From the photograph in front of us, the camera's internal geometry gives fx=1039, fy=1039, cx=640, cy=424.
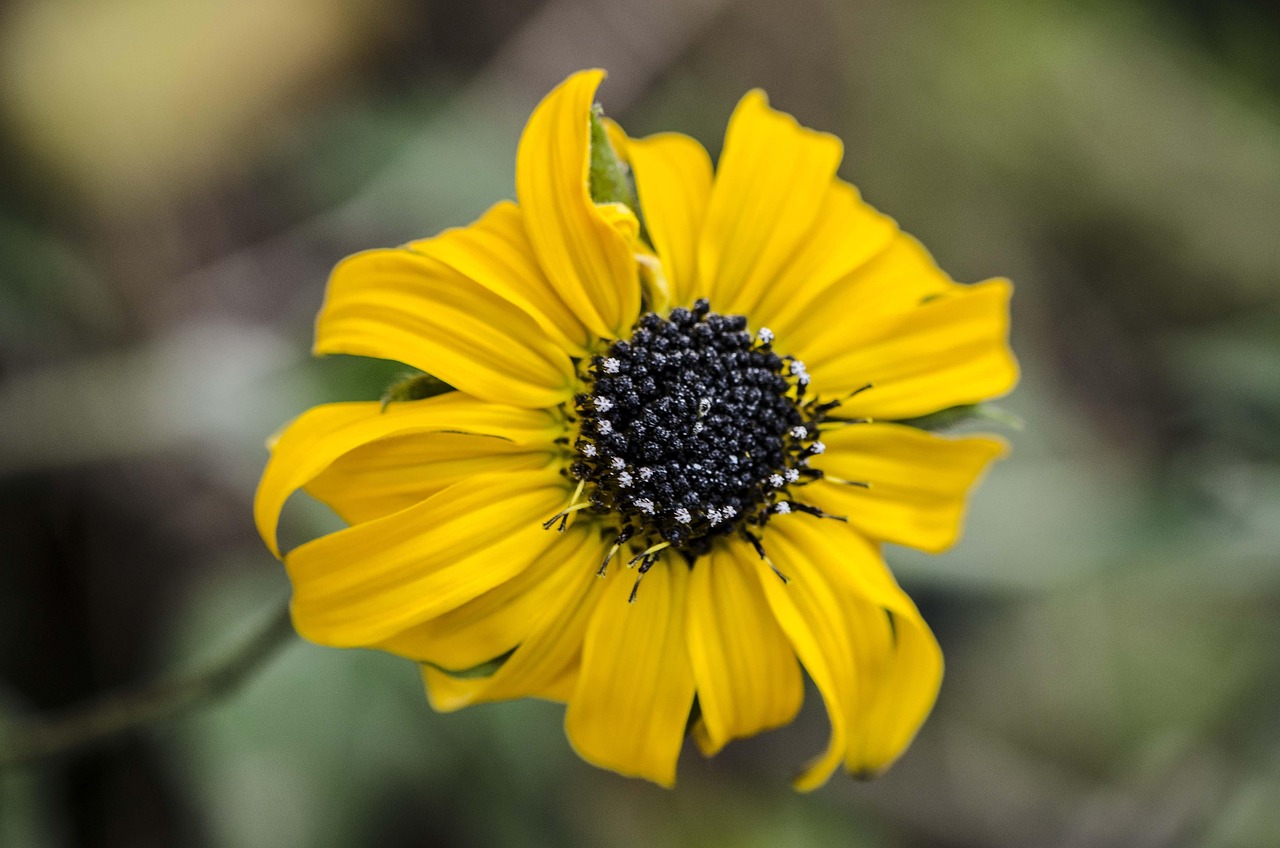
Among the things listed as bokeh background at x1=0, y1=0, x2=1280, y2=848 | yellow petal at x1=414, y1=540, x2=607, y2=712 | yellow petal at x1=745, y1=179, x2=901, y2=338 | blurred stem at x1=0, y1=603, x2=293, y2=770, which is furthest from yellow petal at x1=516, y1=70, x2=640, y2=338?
bokeh background at x1=0, y1=0, x2=1280, y2=848

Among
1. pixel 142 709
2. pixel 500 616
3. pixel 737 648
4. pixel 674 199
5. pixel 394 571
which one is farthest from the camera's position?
pixel 142 709

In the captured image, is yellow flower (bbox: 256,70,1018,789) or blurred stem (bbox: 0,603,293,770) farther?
blurred stem (bbox: 0,603,293,770)

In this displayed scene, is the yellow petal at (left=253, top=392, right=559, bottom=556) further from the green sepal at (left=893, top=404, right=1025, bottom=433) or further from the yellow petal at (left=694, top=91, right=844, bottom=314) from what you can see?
the green sepal at (left=893, top=404, right=1025, bottom=433)

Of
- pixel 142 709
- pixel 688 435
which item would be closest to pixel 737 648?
pixel 688 435

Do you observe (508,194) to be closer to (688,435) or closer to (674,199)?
(674,199)

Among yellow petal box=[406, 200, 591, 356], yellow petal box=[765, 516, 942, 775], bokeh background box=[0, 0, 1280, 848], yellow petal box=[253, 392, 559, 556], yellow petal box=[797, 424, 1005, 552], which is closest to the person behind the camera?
yellow petal box=[253, 392, 559, 556]

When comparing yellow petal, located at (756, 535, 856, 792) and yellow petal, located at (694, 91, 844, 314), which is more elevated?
yellow petal, located at (694, 91, 844, 314)
